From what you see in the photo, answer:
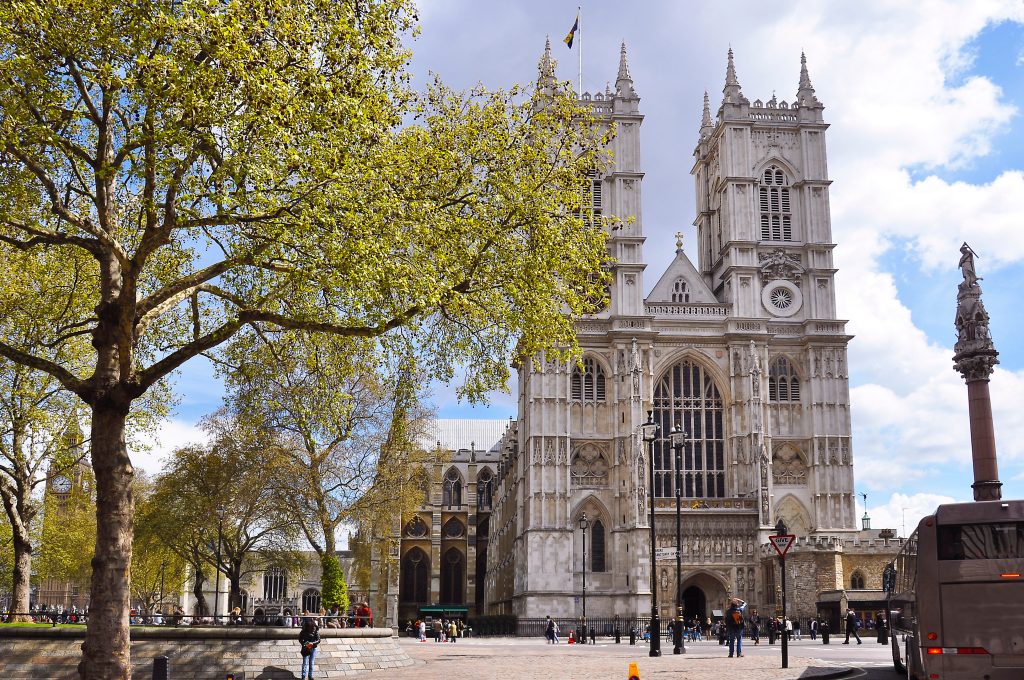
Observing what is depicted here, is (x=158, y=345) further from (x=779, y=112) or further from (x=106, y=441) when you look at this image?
(x=779, y=112)

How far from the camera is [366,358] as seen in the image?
69.5ft

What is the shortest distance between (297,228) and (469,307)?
Answer: 3712 mm

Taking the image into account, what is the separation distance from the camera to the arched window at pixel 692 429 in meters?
55.5

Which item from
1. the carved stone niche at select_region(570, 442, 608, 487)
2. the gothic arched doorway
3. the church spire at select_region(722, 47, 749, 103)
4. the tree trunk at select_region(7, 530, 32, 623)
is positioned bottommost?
the gothic arched doorway

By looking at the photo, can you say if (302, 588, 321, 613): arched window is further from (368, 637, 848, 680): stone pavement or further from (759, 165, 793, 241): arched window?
(368, 637, 848, 680): stone pavement

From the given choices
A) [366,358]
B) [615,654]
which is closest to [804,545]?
[615,654]

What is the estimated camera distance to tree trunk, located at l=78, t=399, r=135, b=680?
50.4 ft

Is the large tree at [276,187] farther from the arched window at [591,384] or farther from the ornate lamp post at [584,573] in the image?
the arched window at [591,384]

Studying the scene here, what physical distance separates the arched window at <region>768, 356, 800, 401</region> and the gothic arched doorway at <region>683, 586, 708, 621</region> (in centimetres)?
1128

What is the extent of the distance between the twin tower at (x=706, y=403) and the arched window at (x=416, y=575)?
2386 centimetres

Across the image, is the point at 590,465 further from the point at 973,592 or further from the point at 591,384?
the point at 973,592

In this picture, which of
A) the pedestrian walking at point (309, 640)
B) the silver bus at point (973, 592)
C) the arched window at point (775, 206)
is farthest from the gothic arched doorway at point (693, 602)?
the silver bus at point (973, 592)

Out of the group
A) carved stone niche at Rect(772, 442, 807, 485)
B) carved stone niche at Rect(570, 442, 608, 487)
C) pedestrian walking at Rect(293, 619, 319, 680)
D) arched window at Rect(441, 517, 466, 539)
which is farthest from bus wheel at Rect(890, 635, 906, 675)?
arched window at Rect(441, 517, 466, 539)

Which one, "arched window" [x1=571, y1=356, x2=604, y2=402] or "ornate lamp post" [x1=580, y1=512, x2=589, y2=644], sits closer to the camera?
"ornate lamp post" [x1=580, y1=512, x2=589, y2=644]
